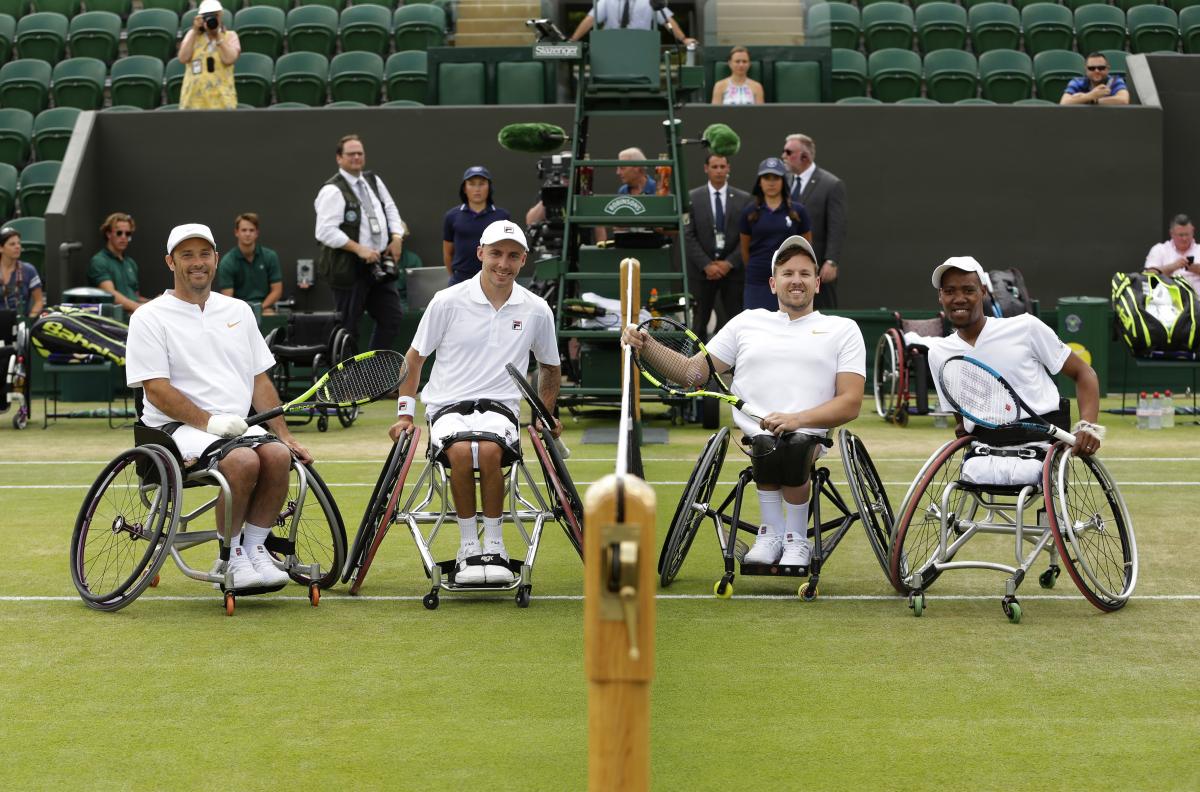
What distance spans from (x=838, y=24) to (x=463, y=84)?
429 cm

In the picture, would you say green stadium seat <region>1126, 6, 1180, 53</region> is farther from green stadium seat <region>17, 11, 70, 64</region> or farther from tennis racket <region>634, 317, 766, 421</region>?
tennis racket <region>634, 317, 766, 421</region>

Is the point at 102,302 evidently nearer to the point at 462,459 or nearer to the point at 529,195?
the point at 529,195

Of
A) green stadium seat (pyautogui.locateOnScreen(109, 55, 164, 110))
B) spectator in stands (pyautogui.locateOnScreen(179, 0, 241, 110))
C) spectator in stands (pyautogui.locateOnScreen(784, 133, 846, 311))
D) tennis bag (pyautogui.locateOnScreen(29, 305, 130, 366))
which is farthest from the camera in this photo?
green stadium seat (pyautogui.locateOnScreen(109, 55, 164, 110))

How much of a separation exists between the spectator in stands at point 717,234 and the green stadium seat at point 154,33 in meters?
7.89

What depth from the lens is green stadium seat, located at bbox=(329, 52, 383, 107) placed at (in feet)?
57.3

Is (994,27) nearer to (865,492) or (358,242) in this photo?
(358,242)

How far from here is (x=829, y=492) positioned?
663cm

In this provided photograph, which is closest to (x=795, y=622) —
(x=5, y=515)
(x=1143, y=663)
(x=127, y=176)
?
(x=1143, y=663)

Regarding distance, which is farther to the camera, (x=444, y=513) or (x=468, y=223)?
(x=468, y=223)

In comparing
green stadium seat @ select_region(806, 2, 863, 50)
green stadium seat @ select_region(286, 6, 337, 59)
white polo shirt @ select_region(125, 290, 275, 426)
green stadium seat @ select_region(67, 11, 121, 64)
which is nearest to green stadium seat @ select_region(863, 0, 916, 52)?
green stadium seat @ select_region(806, 2, 863, 50)

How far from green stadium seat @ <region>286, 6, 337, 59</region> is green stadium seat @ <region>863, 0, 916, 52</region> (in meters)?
5.91

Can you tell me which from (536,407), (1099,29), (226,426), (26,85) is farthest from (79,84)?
(536,407)

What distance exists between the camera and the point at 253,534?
636cm

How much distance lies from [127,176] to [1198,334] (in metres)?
10.0
